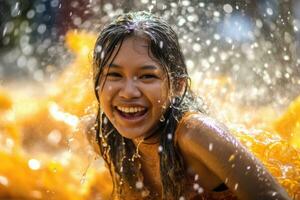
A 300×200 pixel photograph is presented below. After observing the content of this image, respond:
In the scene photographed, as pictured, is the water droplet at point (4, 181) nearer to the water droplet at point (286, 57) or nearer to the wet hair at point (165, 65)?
Answer: the wet hair at point (165, 65)

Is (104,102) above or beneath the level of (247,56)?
beneath

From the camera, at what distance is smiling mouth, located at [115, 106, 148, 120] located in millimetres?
2838

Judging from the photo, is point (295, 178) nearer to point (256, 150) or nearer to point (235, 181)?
point (256, 150)

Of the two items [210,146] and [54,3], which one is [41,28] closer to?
[54,3]

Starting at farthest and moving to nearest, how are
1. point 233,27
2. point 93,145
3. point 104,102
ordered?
1. point 233,27
2. point 93,145
3. point 104,102

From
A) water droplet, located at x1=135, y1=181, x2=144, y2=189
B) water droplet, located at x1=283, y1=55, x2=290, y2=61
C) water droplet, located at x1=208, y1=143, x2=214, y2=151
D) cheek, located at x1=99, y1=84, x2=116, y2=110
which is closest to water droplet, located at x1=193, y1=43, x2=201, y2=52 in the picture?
water droplet, located at x1=283, y1=55, x2=290, y2=61

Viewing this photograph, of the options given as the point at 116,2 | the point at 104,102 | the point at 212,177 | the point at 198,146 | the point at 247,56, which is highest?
the point at 116,2

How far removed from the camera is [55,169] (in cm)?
426

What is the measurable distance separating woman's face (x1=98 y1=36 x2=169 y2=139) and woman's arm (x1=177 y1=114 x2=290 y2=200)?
0.26 metres

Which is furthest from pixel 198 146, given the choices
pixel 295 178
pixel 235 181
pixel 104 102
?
pixel 295 178

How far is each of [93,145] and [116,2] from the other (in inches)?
145

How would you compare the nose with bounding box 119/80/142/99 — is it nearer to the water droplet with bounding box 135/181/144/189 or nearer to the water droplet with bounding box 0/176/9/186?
the water droplet with bounding box 135/181/144/189

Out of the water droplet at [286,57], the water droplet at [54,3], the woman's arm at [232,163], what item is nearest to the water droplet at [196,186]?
the woman's arm at [232,163]

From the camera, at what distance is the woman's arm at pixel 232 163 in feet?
8.66
